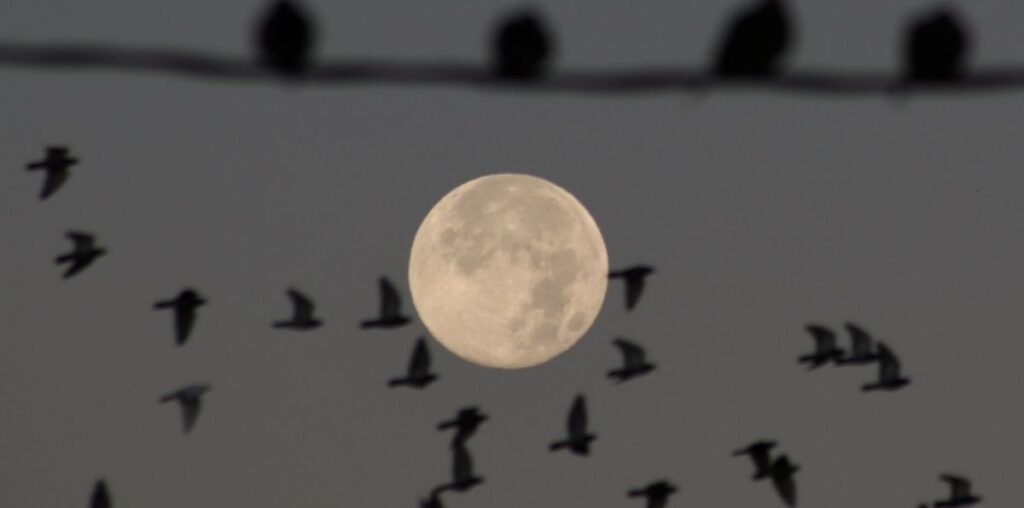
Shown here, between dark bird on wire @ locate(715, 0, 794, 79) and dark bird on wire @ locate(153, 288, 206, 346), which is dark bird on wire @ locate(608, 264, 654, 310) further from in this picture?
dark bird on wire @ locate(715, 0, 794, 79)

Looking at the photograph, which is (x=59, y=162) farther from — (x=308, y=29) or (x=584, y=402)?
(x=308, y=29)

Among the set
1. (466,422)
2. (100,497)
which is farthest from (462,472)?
(100,497)

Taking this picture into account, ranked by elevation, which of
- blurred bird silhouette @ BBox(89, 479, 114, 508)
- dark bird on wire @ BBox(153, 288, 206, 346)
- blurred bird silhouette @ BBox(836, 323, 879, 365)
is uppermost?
blurred bird silhouette @ BBox(836, 323, 879, 365)

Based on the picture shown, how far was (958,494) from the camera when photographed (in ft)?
145

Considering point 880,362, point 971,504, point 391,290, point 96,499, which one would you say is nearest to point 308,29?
point 96,499

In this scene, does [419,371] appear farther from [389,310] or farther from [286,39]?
[286,39]

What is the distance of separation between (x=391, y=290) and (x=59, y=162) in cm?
892

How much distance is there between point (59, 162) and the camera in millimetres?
26766

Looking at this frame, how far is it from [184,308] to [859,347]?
40.2ft

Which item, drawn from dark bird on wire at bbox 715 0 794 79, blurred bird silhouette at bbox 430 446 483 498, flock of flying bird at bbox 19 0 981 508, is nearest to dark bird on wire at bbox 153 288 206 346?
flock of flying bird at bbox 19 0 981 508

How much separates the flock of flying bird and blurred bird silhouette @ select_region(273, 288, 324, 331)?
2 cm

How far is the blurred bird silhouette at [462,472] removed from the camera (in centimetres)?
3978

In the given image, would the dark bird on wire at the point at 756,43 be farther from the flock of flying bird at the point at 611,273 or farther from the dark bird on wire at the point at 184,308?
the dark bird on wire at the point at 184,308

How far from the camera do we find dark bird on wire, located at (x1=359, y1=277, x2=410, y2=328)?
1356 inches
